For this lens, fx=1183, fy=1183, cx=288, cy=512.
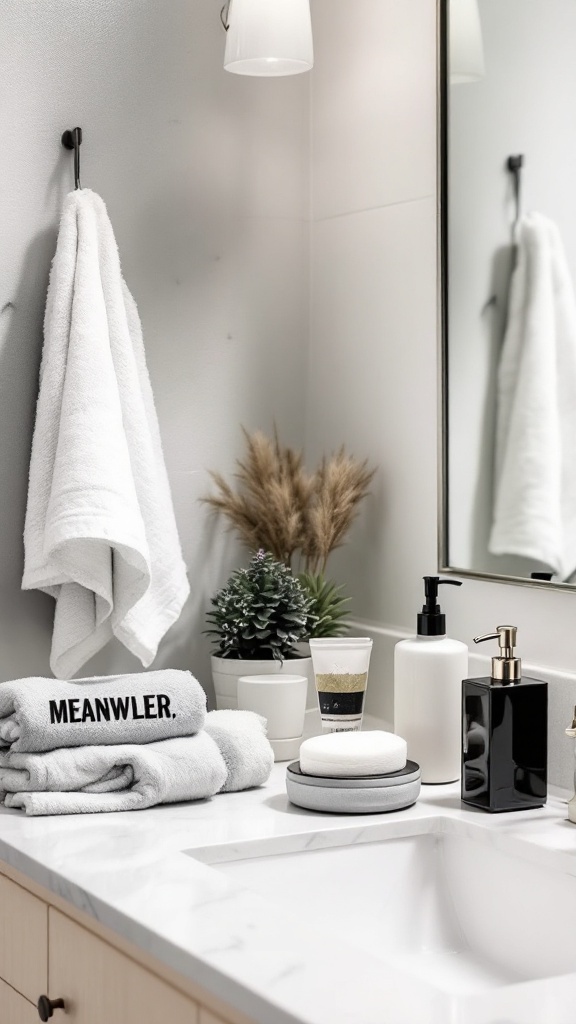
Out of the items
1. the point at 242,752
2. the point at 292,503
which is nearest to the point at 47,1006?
the point at 242,752

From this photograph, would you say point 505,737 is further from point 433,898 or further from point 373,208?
point 373,208

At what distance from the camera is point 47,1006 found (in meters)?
0.95

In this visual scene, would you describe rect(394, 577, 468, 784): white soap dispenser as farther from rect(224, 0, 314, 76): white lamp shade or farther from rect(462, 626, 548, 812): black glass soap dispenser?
rect(224, 0, 314, 76): white lamp shade

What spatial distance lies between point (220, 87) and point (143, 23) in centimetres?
13

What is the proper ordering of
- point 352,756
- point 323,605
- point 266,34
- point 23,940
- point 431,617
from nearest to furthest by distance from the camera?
point 23,940 → point 352,756 → point 431,617 → point 266,34 → point 323,605

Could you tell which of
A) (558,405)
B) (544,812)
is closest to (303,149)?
(558,405)

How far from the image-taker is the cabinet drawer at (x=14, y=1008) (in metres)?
1.00

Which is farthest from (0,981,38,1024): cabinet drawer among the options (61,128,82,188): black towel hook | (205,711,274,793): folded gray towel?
(61,128,82,188): black towel hook

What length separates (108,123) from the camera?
1.46 meters

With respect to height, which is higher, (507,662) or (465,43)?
(465,43)

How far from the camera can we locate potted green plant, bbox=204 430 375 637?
4.83 feet

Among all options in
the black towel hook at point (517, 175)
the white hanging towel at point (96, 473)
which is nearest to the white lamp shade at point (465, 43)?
the black towel hook at point (517, 175)

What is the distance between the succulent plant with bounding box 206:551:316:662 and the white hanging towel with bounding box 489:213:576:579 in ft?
0.81

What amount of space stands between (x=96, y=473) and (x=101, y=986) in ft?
1.86
